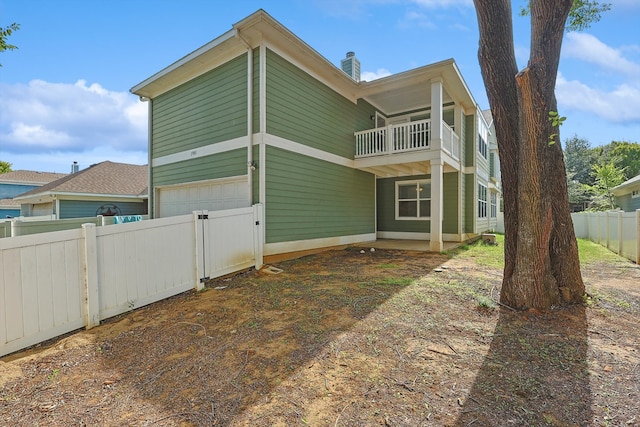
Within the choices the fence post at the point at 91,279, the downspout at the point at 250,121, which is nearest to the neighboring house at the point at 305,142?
the downspout at the point at 250,121

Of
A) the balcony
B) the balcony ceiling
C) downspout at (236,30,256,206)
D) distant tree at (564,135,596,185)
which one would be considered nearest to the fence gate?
downspout at (236,30,256,206)

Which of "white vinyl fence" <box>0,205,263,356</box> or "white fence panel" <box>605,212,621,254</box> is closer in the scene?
"white vinyl fence" <box>0,205,263,356</box>

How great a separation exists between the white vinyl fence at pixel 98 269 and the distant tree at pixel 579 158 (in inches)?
1575

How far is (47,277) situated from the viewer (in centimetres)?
318

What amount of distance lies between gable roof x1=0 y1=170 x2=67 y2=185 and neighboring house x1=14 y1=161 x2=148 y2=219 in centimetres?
756

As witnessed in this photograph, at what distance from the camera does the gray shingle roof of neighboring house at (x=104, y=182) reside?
46.0 ft

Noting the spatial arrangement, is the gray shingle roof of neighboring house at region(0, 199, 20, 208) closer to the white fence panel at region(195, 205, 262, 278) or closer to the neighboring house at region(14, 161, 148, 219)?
the neighboring house at region(14, 161, 148, 219)

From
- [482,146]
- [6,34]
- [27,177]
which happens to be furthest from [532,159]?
[27,177]

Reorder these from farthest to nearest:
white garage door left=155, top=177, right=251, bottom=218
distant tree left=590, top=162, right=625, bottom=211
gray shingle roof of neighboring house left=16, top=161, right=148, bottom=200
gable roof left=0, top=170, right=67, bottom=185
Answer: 1. gable roof left=0, top=170, right=67, bottom=185
2. distant tree left=590, top=162, right=625, bottom=211
3. gray shingle roof of neighboring house left=16, top=161, right=148, bottom=200
4. white garage door left=155, top=177, right=251, bottom=218

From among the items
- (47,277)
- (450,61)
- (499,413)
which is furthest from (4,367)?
(450,61)

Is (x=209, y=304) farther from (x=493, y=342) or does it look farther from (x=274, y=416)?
(x=493, y=342)

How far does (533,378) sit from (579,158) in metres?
43.9

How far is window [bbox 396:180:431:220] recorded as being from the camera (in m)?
11.6

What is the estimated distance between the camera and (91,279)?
3564mm
